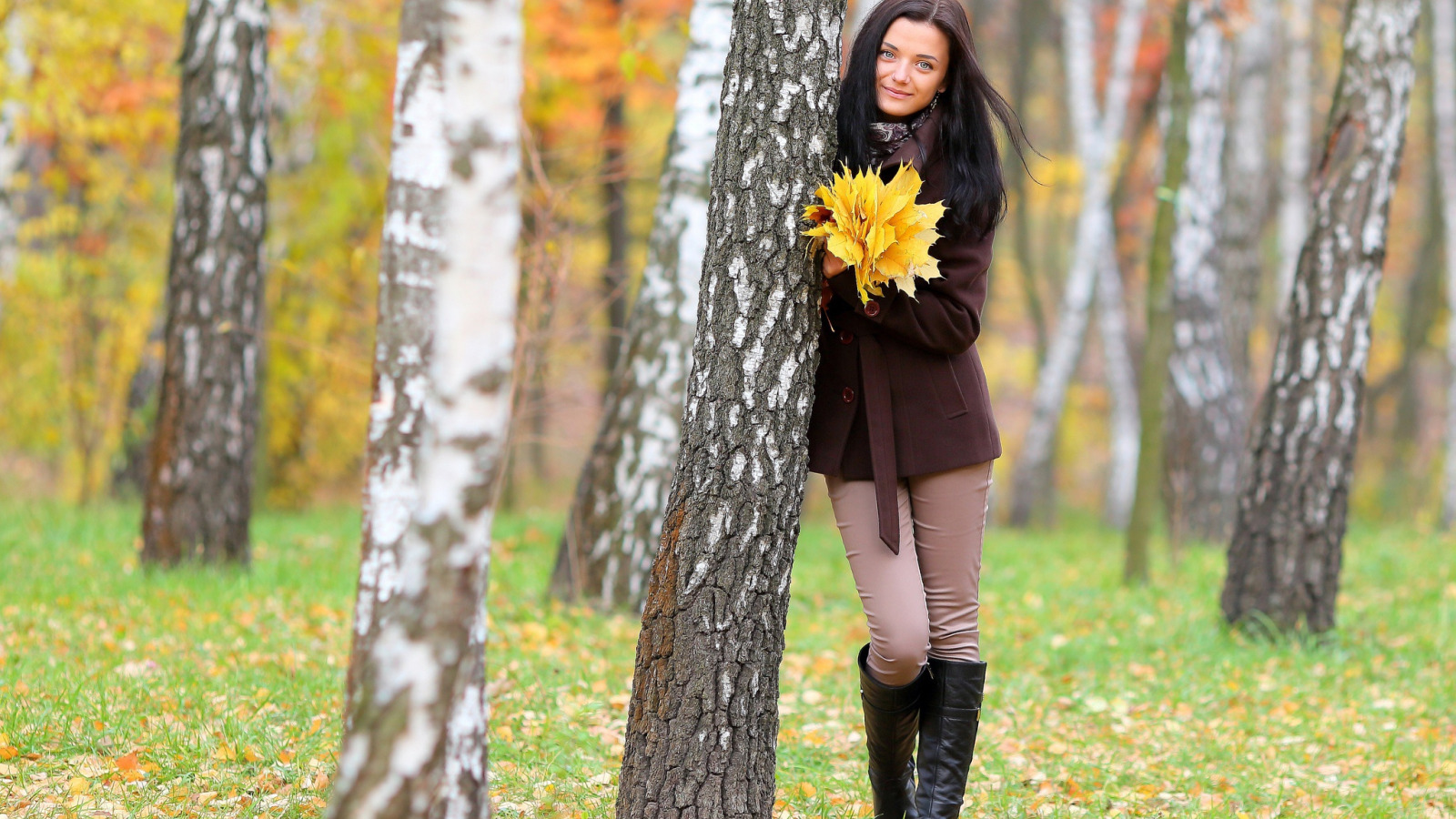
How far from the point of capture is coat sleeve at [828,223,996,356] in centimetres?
262

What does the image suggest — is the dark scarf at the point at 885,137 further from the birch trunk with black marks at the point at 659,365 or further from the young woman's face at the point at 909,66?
the birch trunk with black marks at the point at 659,365

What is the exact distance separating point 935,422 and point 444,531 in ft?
4.19

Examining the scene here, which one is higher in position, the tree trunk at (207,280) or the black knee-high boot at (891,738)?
the tree trunk at (207,280)

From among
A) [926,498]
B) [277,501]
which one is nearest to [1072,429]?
[277,501]

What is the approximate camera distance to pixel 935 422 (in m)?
2.74

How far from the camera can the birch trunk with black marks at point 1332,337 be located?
5.05m

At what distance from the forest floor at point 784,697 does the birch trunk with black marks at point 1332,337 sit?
1.35ft

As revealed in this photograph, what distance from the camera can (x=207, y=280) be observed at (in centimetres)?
562

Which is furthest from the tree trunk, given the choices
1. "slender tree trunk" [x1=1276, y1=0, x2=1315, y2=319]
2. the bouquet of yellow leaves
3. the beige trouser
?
"slender tree trunk" [x1=1276, y1=0, x2=1315, y2=319]

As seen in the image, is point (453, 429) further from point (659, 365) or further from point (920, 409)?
point (659, 365)

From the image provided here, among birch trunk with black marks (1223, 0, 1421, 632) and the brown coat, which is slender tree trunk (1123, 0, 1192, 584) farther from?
the brown coat

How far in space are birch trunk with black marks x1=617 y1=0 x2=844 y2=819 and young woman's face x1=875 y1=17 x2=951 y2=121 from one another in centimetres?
23

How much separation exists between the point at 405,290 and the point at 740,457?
87cm

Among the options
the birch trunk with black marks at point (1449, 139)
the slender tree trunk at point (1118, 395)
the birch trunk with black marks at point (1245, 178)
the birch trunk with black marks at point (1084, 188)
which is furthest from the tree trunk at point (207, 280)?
the birch trunk with black marks at point (1449, 139)
